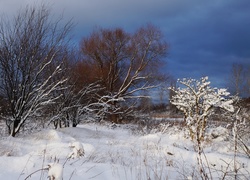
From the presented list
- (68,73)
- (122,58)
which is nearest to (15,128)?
(68,73)

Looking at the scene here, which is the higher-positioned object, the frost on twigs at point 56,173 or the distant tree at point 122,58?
the distant tree at point 122,58

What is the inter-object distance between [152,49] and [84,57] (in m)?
5.23

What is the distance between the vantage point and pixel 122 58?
2356cm

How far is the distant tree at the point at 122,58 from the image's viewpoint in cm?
2286

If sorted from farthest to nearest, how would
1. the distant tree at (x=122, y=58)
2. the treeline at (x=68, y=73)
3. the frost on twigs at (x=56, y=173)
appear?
1. the distant tree at (x=122, y=58)
2. the treeline at (x=68, y=73)
3. the frost on twigs at (x=56, y=173)

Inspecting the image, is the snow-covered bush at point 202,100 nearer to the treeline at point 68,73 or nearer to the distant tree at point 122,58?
the treeline at point 68,73

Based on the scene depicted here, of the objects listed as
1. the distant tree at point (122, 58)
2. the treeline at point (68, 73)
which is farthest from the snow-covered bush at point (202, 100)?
the distant tree at point (122, 58)

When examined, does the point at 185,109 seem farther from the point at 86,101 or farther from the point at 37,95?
Result: the point at 86,101

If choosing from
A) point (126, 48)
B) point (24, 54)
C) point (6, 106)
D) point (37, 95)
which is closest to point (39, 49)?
point (24, 54)

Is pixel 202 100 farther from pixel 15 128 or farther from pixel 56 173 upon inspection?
pixel 56 173

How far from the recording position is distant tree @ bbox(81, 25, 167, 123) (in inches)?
900

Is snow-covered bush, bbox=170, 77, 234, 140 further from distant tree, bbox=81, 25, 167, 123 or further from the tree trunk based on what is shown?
distant tree, bbox=81, 25, 167, 123

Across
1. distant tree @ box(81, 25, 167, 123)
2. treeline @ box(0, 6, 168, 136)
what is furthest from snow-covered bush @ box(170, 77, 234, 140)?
distant tree @ box(81, 25, 167, 123)

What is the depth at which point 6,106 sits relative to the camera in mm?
9898
